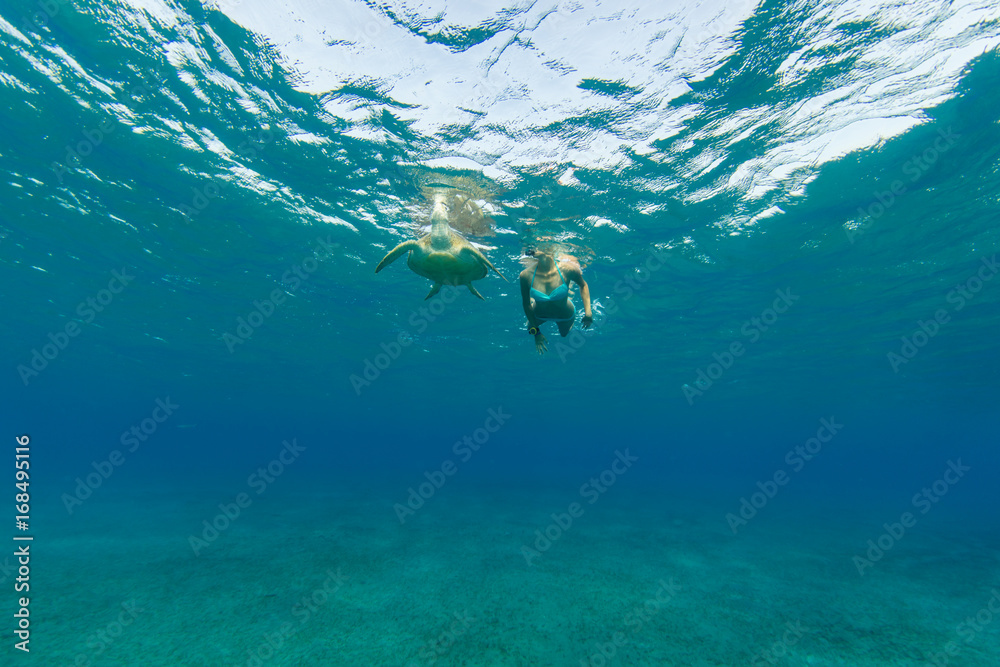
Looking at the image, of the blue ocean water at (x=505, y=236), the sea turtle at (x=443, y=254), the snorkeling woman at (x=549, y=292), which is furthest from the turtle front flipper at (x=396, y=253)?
the blue ocean water at (x=505, y=236)

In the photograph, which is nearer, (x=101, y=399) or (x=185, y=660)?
(x=185, y=660)

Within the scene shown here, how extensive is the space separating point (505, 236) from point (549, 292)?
302 inches

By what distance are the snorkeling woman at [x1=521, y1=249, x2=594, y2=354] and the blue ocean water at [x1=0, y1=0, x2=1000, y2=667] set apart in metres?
4.20

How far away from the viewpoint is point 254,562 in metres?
9.77

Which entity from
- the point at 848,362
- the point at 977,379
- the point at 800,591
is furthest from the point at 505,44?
the point at 977,379

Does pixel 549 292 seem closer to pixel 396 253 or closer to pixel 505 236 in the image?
pixel 396 253

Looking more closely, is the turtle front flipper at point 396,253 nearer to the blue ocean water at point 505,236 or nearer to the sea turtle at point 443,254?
the sea turtle at point 443,254

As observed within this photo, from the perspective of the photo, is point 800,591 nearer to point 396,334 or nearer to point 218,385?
point 396,334

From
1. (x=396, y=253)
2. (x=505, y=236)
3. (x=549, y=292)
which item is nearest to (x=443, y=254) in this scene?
(x=396, y=253)

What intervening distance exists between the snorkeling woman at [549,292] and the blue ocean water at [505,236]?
13.8 feet

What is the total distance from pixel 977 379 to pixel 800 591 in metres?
37.2

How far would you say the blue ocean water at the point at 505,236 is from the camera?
277 inches

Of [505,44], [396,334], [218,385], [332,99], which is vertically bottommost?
[505,44]

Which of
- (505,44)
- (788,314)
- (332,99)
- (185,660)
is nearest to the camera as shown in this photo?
(185,660)
